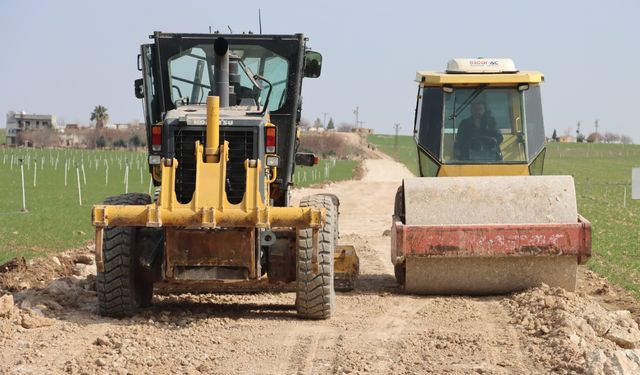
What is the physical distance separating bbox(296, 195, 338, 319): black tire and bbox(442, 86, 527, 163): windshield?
3691 mm

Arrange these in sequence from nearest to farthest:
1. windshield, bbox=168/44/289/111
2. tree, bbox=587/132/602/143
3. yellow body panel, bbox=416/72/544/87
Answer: windshield, bbox=168/44/289/111 → yellow body panel, bbox=416/72/544/87 → tree, bbox=587/132/602/143

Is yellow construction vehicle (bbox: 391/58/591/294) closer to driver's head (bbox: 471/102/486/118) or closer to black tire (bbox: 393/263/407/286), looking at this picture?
black tire (bbox: 393/263/407/286)

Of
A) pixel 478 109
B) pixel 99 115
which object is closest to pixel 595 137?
pixel 99 115

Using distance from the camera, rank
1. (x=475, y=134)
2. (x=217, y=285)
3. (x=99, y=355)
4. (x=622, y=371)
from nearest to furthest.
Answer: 1. (x=622, y=371)
2. (x=99, y=355)
3. (x=217, y=285)
4. (x=475, y=134)

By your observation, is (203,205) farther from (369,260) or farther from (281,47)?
(369,260)

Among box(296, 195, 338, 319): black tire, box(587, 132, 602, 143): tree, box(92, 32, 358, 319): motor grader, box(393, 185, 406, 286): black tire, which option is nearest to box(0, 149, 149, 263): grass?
box(92, 32, 358, 319): motor grader

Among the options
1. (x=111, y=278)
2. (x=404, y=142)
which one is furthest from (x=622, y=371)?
(x=404, y=142)

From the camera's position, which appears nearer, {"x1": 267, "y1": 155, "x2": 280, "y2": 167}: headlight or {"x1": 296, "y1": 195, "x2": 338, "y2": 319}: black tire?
{"x1": 296, "y1": 195, "x2": 338, "y2": 319}: black tire

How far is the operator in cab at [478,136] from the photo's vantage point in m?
13.7

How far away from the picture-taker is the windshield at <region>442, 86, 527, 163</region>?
1366 centimetres

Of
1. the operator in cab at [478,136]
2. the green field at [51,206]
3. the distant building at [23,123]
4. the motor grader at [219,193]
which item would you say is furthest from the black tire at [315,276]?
the distant building at [23,123]

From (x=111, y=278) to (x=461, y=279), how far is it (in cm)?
417

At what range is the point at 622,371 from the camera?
759 cm

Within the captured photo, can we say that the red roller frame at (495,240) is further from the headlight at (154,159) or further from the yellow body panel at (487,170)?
the headlight at (154,159)
